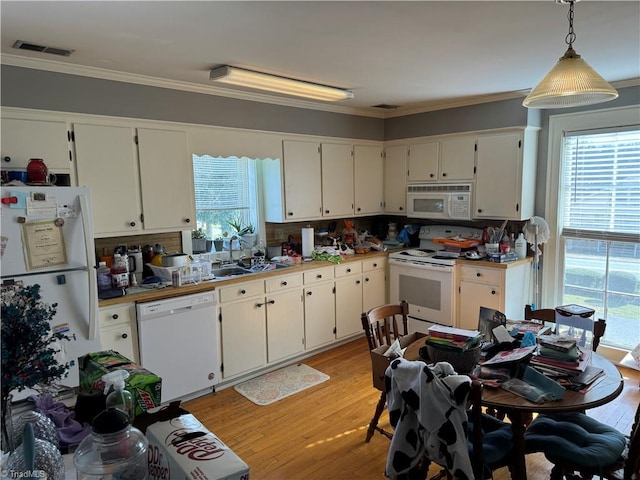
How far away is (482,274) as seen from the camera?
4.14 metres

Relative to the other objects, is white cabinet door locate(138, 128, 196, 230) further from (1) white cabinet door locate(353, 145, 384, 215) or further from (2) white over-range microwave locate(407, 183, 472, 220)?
(2) white over-range microwave locate(407, 183, 472, 220)

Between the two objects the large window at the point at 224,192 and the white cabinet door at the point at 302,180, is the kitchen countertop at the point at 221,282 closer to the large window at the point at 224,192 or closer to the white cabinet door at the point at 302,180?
the white cabinet door at the point at 302,180

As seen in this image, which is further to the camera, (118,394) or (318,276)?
(318,276)

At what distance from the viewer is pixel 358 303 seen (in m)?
4.65

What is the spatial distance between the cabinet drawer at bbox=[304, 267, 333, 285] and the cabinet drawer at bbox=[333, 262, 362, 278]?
87 millimetres

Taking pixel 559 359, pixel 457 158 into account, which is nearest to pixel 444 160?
pixel 457 158

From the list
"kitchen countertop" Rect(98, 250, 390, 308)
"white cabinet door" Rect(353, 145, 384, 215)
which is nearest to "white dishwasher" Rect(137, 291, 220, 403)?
"kitchen countertop" Rect(98, 250, 390, 308)

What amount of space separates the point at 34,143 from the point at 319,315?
273 centimetres

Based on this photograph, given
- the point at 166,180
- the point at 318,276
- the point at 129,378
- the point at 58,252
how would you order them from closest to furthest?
the point at 129,378, the point at 58,252, the point at 166,180, the point at 318,276

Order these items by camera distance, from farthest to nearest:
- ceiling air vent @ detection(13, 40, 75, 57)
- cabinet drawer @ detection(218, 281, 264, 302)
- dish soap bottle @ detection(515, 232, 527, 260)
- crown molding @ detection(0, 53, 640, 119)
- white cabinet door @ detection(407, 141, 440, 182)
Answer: white cabinet door @ detection(407, 141, 440, 182)
dish soap bottle @ detection(515, 232, 527, 260)
cabinet drawer @ detection(218, 281, 264, 302)
crown molding @ detection(0, 53, 640, 119)
ceiling air vent @ detection(13, 40, 75, 57)

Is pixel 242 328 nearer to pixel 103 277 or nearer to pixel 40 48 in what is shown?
pixel 103 277

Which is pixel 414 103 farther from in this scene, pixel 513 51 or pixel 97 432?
pixel 97 432

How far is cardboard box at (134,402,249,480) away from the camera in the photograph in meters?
0.98

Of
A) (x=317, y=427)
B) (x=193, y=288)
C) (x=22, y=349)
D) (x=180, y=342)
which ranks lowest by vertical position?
(x=317, y=427)
